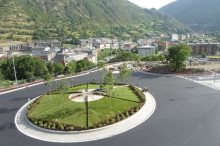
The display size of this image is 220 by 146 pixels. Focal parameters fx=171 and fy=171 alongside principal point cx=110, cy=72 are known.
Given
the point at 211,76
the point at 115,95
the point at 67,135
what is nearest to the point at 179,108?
the point at 115,95

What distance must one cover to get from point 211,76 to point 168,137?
1255 inches

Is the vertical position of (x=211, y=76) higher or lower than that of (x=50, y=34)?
lower

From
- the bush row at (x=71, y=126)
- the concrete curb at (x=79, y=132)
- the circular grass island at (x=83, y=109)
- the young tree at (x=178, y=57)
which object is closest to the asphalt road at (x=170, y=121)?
the concrete curb at (x=79, y=132)

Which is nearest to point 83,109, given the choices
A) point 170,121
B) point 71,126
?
point 71,126

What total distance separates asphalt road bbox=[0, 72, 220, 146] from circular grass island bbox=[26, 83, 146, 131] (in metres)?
2.69

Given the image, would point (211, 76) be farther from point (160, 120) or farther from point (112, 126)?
point (112, 126)

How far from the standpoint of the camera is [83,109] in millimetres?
25203

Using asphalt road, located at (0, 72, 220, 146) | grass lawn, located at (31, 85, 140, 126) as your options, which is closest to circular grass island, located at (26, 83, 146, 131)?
grass lawn, located at (31, 85, 140, 126)

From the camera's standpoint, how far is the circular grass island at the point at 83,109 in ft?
70.9

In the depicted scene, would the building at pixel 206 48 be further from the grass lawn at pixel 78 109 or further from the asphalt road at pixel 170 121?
the grass lawn at pixel 78 109

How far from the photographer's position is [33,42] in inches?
5635

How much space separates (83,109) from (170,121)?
12164 millimetres

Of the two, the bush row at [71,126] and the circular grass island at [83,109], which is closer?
the bush row at [71,126]

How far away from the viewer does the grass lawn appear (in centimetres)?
Answer: 2275
